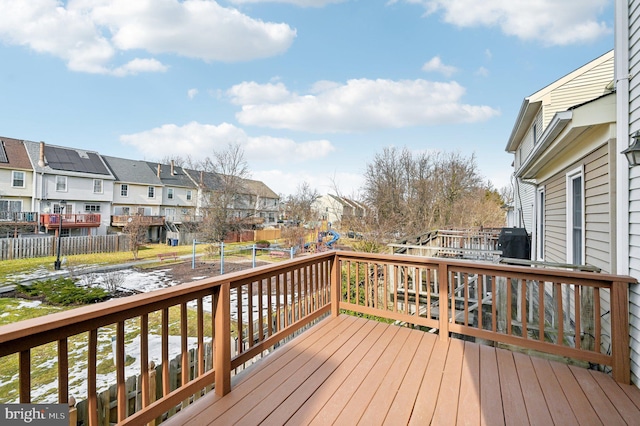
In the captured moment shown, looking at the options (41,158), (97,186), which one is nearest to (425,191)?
(97,186)

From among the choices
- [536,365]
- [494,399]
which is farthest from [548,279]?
Answer: [494,399]

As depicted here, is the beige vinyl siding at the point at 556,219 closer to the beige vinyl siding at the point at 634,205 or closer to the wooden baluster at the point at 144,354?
the beige vinyl siding at the point at 634,205

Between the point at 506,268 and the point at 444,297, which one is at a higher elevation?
the point at 506,268

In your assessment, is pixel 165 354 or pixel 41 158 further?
pixel 41 158

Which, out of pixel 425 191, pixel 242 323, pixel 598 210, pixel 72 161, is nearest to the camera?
pixel 242 323

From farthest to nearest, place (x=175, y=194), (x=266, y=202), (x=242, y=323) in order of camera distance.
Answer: (x=266, y=202) → (x=175, y=194) → (x=242, y=323)

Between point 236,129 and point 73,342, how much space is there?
19.2 metres

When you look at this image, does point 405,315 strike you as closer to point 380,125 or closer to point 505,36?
point 505,36

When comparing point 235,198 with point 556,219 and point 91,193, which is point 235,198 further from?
point 556,219

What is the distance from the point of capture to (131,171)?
957 inches

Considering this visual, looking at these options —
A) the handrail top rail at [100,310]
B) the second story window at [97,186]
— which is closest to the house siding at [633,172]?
the handrail top rail at [100,310]

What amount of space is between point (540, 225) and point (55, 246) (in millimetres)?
20450

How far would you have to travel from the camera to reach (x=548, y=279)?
2.62 metres

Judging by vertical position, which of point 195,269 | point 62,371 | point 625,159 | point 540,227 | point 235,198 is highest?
point 235,198
